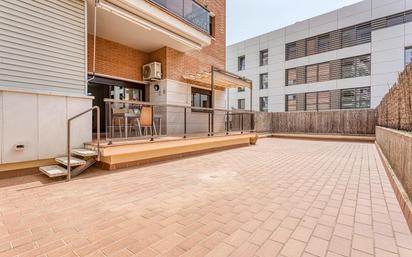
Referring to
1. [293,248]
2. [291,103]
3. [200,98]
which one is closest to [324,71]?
[291,103]

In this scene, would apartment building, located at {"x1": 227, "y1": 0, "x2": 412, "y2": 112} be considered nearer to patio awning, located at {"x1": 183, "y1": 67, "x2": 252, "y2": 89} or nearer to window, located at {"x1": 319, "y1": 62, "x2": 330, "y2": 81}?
window, located at {"x1": 319, "y1": 62, "x2": 330, "y2": 81}

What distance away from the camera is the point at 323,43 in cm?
1702

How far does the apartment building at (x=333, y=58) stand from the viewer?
551 inches

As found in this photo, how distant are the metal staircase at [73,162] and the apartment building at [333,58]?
17.0 m

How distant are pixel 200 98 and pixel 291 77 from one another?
38.2 ft

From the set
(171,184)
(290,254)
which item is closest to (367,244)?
(290,254)

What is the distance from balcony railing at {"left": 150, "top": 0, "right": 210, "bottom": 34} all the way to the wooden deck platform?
445cm

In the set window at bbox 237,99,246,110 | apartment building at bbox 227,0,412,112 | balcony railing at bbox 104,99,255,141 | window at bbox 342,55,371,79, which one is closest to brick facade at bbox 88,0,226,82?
balcony railing at bbox 104,99,255,141

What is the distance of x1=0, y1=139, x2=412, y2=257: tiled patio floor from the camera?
1.94 m

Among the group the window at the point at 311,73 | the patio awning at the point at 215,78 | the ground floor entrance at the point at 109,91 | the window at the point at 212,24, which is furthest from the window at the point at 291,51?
the ground floor entrance at the point at 109,91

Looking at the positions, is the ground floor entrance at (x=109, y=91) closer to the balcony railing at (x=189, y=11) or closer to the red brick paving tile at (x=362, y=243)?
the balcony railing at (x=189, y=11)

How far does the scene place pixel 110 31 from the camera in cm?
718

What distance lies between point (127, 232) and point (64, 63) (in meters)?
4.82

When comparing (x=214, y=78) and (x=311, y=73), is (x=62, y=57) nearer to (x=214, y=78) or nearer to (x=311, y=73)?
(x=214, y=78)
